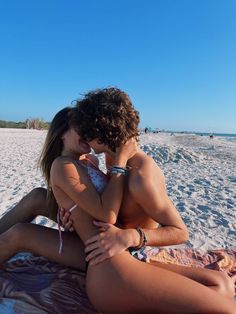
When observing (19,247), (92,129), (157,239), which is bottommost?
(19,247)

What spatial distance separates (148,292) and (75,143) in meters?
0.96

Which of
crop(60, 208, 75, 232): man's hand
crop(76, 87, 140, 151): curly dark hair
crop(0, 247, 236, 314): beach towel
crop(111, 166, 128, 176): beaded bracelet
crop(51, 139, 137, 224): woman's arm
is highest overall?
crop(76, 87, 140, 151): curly dark hair

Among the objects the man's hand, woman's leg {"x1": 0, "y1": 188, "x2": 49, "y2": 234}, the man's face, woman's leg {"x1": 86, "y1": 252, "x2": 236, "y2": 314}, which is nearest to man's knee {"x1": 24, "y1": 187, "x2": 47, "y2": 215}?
woman's leg {"x1": 0, "y1": 188, "x2": 49, "y2": 234}

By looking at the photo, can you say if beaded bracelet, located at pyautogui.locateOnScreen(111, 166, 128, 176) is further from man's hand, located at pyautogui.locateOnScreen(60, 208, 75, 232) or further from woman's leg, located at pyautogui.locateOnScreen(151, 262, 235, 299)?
woman's leg, located at pyautogui.locateOnScreen(151, 262, 235, 299)

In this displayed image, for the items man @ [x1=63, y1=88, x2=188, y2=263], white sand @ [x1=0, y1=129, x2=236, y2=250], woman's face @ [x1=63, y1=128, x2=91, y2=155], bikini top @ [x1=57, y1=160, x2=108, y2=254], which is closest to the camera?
man @ [x1=63, y1=88, x2=188, y2=263]

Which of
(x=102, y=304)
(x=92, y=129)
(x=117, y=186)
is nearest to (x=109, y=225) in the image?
(x=117, y=186)

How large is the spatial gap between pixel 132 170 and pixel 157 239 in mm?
424

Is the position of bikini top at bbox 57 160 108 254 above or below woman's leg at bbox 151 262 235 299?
above

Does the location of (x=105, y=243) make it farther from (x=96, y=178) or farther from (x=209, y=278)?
(x=209, y=278)

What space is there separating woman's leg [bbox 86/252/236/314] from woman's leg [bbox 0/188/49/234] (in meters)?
1.04

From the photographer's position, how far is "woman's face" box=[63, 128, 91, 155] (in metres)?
2.26

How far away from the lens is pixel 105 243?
1.95 meters

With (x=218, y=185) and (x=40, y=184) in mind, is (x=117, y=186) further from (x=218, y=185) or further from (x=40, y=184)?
(x=218, y=185)

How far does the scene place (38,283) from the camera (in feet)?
8.24
